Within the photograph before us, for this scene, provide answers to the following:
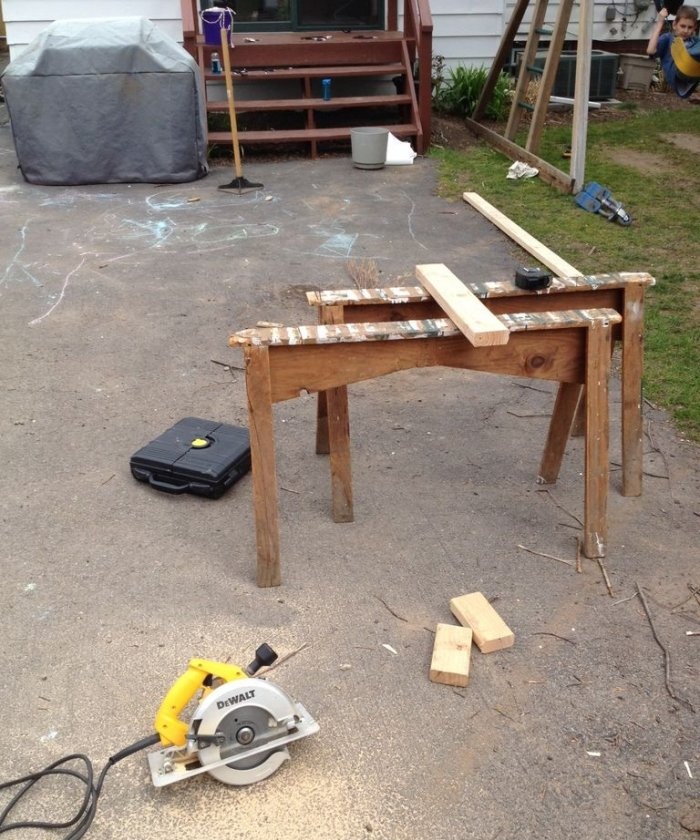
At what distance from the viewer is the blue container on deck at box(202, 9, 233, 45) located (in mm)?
8948

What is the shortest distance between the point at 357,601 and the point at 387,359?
88 centimetres

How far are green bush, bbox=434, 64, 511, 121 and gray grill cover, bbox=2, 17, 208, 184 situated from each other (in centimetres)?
393

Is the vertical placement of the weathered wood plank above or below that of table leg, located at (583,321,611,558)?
above

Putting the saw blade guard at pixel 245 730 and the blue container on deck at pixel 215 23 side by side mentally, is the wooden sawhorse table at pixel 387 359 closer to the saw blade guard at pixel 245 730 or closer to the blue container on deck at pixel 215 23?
the saw blade guard at pixel 245 730

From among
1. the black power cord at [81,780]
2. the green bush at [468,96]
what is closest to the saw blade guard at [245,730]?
the black power cord at [81,780]

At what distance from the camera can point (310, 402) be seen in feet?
15.6

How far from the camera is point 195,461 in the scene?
3.87 meters

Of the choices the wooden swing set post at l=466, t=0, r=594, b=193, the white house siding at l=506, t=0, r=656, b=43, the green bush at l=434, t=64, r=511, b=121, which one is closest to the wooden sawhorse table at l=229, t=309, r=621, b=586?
the wooden swing set post at l=466, t=0, r=594, b=193

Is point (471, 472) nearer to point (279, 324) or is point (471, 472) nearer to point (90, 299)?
point (279, 324)

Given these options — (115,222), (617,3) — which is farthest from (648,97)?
(115,222)

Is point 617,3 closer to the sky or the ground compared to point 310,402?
closer to the sky

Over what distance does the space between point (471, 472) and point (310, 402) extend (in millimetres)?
1110

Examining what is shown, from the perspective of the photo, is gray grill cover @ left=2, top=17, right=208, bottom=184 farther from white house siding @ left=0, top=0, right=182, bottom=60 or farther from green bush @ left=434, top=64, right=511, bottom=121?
green bush @ left=434, top=64, right=511, bottom=121

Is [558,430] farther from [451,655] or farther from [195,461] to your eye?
[195,461]
